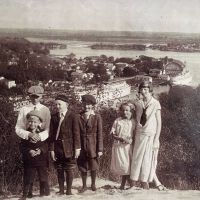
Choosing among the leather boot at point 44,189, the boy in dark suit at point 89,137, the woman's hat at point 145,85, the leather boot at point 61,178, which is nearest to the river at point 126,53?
the woman's hat at point 145,85

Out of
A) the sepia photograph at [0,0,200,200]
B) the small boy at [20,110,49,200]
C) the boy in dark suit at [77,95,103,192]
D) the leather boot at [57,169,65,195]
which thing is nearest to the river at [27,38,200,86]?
the sepia photograph at [0,0,200,200]

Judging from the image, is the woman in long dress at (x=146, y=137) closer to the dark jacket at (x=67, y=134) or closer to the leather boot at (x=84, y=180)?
the leather boot at (x=84, y=180)

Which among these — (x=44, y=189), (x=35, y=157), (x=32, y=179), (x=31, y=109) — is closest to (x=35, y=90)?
(x=31, y=109)

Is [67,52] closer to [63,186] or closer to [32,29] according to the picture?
[32,29]

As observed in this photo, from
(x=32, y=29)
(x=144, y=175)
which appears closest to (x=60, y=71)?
(x=32, y=29)

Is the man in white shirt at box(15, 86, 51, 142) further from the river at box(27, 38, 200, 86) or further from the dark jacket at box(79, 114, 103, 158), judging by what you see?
the river at box(27, 38, 200, 86)

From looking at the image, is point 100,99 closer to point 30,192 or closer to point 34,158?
point 34,158
